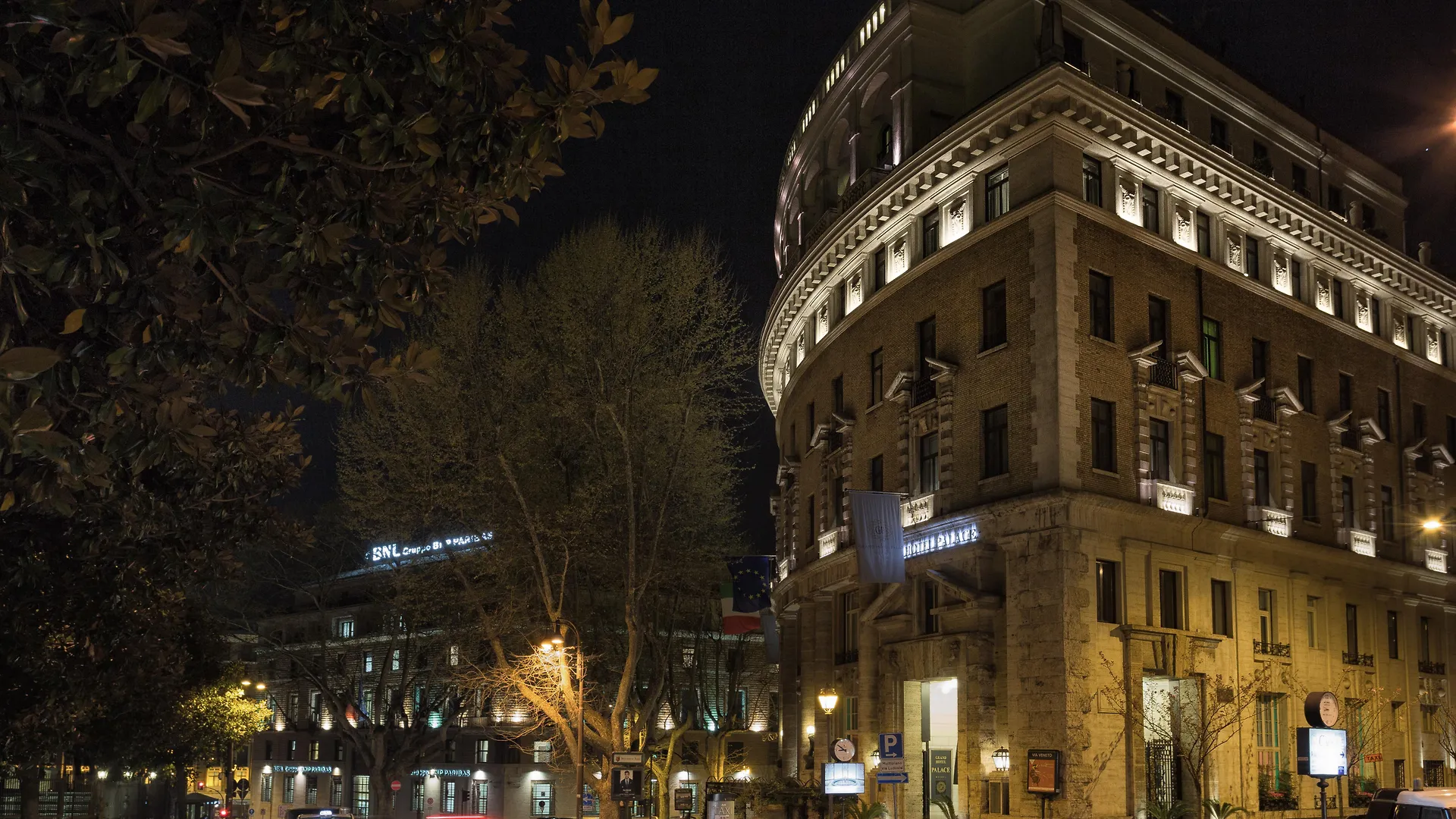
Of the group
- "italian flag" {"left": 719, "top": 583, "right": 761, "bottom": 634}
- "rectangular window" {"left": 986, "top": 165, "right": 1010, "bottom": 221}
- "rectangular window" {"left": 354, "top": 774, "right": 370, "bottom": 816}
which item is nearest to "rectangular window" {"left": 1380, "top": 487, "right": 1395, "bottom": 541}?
"rectangular window" {"left": 986, "top": 165, "right": 1010, "bottom": 221}

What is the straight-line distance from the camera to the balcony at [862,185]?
4106cm

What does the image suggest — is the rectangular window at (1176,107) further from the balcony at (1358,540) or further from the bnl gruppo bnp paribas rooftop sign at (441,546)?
the bnl gruppo bnp paribas rooftop sign at (441,546)

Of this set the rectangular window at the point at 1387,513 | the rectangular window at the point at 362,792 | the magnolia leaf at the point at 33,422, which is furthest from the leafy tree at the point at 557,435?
the rectangular window at the point at 362,792

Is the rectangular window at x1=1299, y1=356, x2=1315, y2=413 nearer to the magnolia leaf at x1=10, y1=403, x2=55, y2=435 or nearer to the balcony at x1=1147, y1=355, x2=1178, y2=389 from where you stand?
the balcony at x1=1147, y1=355, x2=1178, y2=389

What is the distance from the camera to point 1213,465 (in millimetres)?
36656

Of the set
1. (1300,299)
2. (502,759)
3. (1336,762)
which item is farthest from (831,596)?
(502,759)

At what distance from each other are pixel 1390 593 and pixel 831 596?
17.9 meters

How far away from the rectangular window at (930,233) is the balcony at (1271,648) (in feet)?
46.1

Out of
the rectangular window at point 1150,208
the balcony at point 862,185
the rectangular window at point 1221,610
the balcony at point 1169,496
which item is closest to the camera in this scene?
the balcony at point 1169,496

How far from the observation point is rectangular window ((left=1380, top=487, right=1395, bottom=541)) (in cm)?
4381

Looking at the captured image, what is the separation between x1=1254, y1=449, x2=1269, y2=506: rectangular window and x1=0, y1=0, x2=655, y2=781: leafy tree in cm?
3333

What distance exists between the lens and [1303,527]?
39.5 meters

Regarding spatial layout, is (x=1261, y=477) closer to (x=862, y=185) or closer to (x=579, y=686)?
(x=862, y=185)

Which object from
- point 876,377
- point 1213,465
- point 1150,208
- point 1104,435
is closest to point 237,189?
point 1104,435
